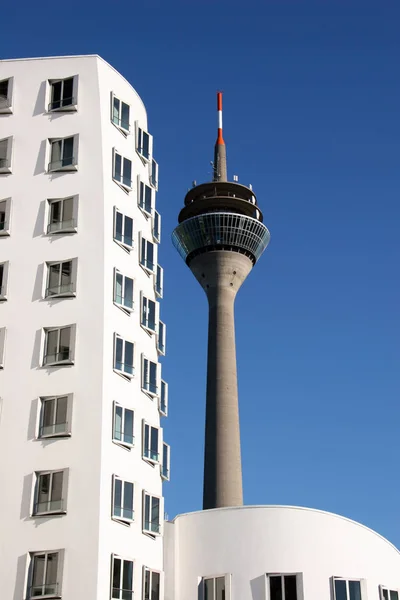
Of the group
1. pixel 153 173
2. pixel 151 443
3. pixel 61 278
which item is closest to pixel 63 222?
pixel 61 278

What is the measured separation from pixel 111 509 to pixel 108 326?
8614 millimetres

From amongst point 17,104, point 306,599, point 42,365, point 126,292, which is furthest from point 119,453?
point 17,104

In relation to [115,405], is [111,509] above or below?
below

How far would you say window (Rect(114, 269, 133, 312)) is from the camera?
4416cm

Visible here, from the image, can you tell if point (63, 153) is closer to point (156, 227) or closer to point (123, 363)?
point (156, 227)

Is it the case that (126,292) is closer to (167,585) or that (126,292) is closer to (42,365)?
(42,365)

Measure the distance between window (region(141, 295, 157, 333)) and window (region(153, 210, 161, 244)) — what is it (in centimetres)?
455

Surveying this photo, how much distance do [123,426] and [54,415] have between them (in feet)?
11.0

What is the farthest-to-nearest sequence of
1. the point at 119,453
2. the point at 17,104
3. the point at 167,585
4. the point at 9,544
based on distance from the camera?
the point at 17,104 → the point at 167,585 → the point at 119,453 → the point at 9,544

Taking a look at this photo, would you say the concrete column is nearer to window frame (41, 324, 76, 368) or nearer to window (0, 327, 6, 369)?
window frame (41, 324, 76, 368)

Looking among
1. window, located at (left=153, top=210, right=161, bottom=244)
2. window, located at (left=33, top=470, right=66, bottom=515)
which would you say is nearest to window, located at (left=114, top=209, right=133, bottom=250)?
window, located at (left=153, top=210, right=161, bottom=244)

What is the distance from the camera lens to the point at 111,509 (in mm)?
39281

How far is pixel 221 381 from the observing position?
9900cm

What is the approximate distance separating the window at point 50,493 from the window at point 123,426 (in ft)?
10.7
